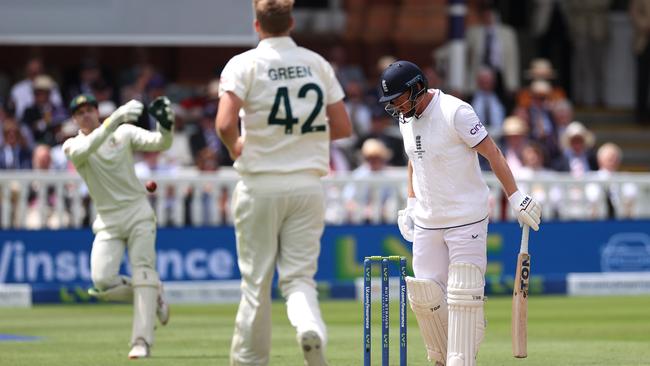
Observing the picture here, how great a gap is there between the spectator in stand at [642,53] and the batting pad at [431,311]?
14860 millimetres

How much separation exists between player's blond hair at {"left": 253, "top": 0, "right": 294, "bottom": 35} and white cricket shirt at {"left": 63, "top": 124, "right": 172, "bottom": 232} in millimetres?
3269

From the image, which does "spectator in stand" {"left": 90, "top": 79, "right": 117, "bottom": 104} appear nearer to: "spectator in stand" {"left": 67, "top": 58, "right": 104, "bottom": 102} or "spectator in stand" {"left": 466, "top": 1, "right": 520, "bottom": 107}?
"spectator in stand" {"left": 67, "top": 58, "right": 104, "bottom": 102}

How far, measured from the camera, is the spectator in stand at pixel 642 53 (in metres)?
23.4

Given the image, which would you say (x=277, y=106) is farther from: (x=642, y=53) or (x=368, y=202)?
(x=642, y=53)

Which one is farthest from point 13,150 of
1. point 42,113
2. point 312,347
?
point 312,347

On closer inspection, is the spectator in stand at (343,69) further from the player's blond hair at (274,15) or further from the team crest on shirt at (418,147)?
the player's blond hair at (274,15)

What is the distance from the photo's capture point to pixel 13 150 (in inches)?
720

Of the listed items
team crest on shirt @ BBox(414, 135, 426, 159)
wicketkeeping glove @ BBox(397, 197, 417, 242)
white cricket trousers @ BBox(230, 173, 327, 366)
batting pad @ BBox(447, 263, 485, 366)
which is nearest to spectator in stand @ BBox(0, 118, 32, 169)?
wicketkeeping glove @ BBox(397, 197, 417, 242)

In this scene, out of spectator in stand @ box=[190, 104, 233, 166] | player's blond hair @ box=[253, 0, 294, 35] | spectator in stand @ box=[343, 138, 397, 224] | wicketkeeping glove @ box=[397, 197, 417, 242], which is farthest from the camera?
spectator in stand @ box=[190, 104, 233, 166]

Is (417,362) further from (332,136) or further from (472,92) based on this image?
(472,92)

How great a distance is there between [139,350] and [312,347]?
3.09 metres

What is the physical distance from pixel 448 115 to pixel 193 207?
8.80m

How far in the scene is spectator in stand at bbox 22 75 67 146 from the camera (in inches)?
762

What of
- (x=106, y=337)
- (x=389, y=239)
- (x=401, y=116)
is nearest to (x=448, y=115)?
(x=401, y=116)
